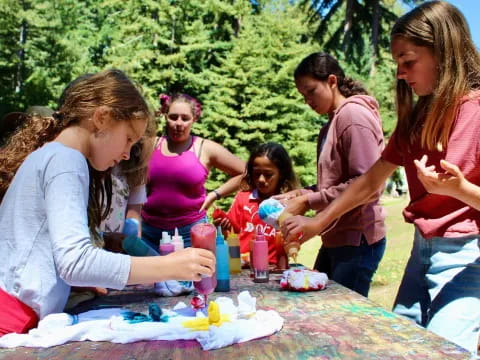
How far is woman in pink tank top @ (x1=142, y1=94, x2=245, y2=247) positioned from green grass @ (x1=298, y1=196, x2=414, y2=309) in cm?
160

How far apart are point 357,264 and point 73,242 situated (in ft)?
5.07

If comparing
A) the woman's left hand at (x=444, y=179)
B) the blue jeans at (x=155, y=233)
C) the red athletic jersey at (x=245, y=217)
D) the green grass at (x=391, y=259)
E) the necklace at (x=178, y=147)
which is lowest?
the green grass at (x=391, y=259)

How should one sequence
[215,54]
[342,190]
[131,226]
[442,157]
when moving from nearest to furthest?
[442,157], [342,190], [131,226], [215,54]

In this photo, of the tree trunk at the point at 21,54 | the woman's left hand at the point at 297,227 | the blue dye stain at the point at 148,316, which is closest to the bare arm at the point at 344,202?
the woman's left hand at the point at 297,227

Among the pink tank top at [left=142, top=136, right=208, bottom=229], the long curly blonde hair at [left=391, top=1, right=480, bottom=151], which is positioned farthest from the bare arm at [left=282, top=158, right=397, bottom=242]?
the pink tank top at [left=142, top=136, right=208, bottom=229]

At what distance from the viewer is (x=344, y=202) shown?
2367 millimetres

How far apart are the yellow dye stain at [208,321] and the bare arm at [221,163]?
2313 mm

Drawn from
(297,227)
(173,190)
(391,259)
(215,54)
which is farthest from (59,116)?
(215,54)

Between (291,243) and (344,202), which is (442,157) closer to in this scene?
(344,202)

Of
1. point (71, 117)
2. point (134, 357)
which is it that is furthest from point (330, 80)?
point (134, 357)

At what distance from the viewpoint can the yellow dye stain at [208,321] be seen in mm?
1620

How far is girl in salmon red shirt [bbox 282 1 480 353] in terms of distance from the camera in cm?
172

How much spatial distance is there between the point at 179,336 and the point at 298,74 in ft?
6.15

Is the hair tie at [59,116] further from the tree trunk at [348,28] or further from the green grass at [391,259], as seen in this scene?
the tree trunk at [348,28]
